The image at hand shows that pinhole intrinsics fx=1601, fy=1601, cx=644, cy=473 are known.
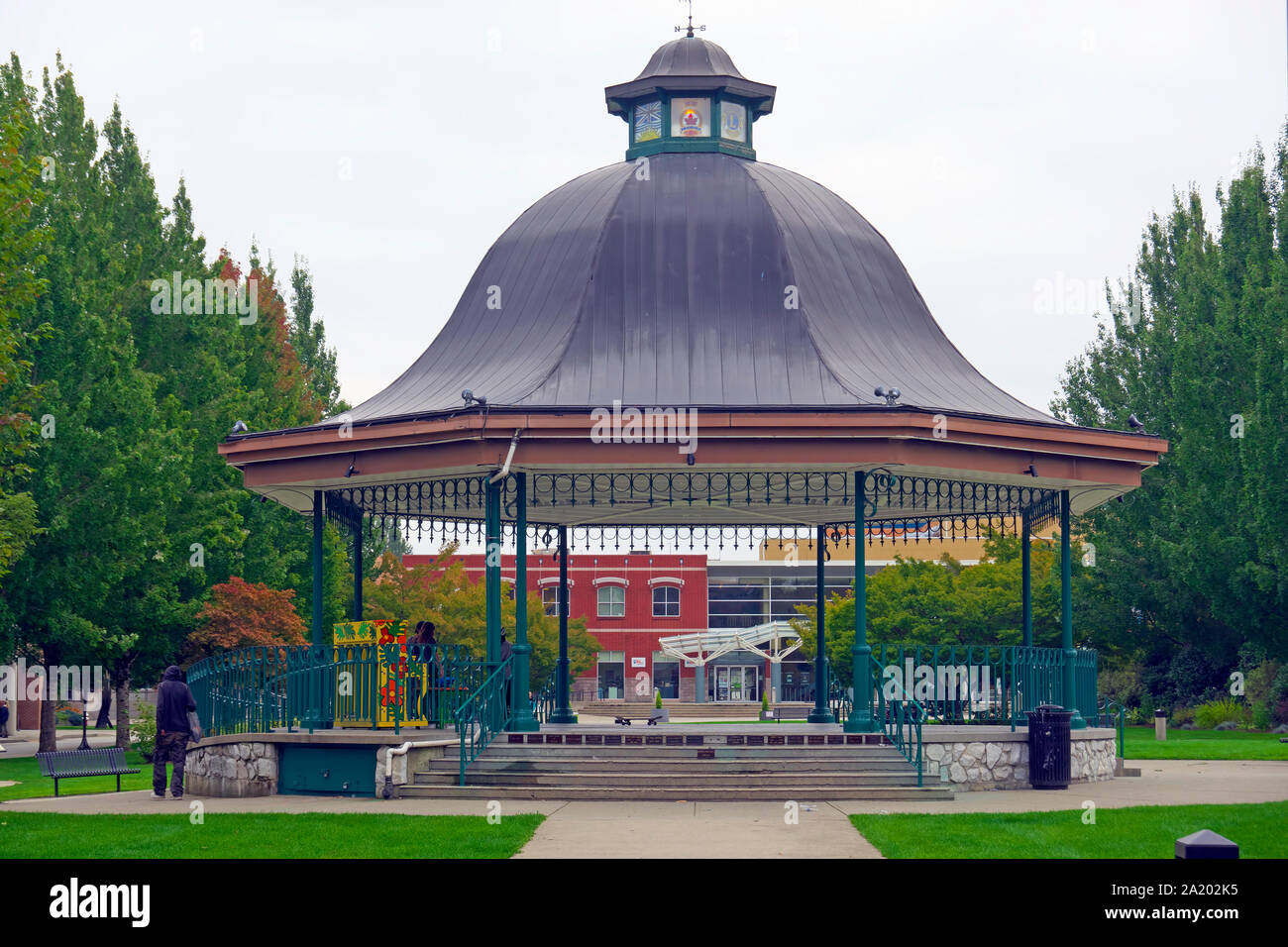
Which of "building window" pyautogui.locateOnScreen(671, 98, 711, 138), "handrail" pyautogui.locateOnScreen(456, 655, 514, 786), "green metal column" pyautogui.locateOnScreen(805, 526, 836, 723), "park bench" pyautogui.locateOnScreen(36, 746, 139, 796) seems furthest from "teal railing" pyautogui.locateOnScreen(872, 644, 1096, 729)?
"park bench" pyautogui.locateOnScreen(36, 746, 139, 796)

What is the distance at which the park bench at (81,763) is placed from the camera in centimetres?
2309

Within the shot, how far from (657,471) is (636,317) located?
2645mm

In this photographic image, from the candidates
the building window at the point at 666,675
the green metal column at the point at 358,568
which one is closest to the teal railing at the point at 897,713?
the green metal column at the point at 358,568

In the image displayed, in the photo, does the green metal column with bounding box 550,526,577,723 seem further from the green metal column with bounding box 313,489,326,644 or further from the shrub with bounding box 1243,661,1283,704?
the shrub with bounding box 1243,661,1283,704

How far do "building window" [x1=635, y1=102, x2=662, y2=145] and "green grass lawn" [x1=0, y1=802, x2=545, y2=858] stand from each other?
1332 cm

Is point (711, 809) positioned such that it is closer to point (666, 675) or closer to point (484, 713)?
point (484, 713)

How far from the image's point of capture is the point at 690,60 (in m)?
27.0

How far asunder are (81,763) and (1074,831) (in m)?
14.9

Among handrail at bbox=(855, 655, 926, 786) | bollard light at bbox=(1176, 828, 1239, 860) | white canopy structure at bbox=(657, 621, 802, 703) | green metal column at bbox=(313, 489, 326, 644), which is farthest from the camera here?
white canopy structure at bbox=(657, 621, 802, 703)

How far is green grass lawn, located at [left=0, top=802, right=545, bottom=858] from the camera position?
559 inches

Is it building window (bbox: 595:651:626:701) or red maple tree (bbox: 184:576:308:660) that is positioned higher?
red maple tree (bbox: 184:576:308:660)

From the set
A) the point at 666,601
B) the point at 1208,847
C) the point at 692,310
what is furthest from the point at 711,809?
the point at 666,601

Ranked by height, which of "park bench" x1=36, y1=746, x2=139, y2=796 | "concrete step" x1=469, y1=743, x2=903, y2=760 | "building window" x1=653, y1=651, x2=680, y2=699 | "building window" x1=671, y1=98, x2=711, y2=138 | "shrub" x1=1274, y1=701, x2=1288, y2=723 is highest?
"building window" x1=671, y1=98, x2=711, y2=138
